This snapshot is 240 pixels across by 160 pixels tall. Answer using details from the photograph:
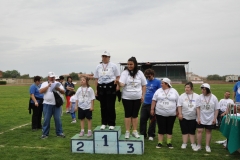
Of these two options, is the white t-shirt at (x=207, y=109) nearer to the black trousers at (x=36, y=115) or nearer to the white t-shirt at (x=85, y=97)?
the white t-shirt at (x=85, y=97)

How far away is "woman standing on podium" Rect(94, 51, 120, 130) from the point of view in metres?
6.35

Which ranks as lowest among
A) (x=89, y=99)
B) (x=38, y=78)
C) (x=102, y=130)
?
(x=102, y=130)

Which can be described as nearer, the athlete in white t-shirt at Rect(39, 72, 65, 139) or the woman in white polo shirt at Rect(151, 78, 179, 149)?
the woman in white polo shirt at Rect(151, 78, 179, 149)

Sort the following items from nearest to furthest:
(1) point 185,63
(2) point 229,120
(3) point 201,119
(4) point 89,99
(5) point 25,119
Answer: (2) point 229,120 → (3) point 201,119 → (4) point 89,99 → (5) point 25,119 → (1) point 185,63

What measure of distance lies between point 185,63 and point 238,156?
2496 inches

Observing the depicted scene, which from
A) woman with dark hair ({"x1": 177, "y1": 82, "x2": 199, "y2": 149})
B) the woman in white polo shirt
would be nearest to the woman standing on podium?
the woman in white polo shirt

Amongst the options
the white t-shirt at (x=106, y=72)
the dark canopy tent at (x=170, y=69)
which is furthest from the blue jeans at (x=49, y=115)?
the dark canopy tent at (x=170, y=69)

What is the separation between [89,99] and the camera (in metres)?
7.15

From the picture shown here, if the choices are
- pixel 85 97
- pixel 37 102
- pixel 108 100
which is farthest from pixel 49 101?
pixel 108 100

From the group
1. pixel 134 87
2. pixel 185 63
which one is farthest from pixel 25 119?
pixel 185 63

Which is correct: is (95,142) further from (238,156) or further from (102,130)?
(238,156)

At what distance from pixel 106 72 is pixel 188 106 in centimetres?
214

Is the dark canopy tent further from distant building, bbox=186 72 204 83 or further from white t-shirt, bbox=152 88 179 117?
white t-shirt, bbox=152 88 179 117

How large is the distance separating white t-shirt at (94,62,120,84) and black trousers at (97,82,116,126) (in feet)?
0.39
